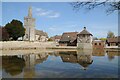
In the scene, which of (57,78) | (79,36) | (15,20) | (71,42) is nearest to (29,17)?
(15,20)

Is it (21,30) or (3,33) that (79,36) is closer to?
(21,30)

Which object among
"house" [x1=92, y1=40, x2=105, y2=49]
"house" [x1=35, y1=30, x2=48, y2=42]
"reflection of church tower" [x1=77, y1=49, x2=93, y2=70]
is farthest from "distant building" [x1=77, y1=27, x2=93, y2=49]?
"house" [x1=35, y1=30, x2=48, y2=42]

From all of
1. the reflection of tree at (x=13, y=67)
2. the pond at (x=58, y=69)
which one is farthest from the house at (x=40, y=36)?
the reflection of tree at (x=13, y=67)

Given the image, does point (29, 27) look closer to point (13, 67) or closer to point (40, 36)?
point (40, 36)

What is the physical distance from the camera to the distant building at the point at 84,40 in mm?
60584

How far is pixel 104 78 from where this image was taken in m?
11.7

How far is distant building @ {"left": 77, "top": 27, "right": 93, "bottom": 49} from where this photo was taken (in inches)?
2385

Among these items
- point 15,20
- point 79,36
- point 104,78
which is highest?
point 15,20

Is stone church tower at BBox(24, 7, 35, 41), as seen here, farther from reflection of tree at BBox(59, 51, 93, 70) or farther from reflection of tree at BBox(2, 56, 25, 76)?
reflection of tree at BBox(2, 56, 25, 76)

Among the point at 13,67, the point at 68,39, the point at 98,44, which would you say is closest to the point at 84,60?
the point at 13,67

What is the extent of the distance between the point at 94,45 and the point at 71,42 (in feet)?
31.6

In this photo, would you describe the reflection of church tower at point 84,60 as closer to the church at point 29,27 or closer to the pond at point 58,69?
the pond at point 58,69

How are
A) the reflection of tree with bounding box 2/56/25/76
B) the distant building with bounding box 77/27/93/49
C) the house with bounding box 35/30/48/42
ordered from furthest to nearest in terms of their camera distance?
1. the house with bounding box 35/30/48/42
2. the distant building with bounding box 77/27/93/49
3. the reflection of tree with bounding box 2/56/25/76

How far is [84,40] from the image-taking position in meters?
61.2
